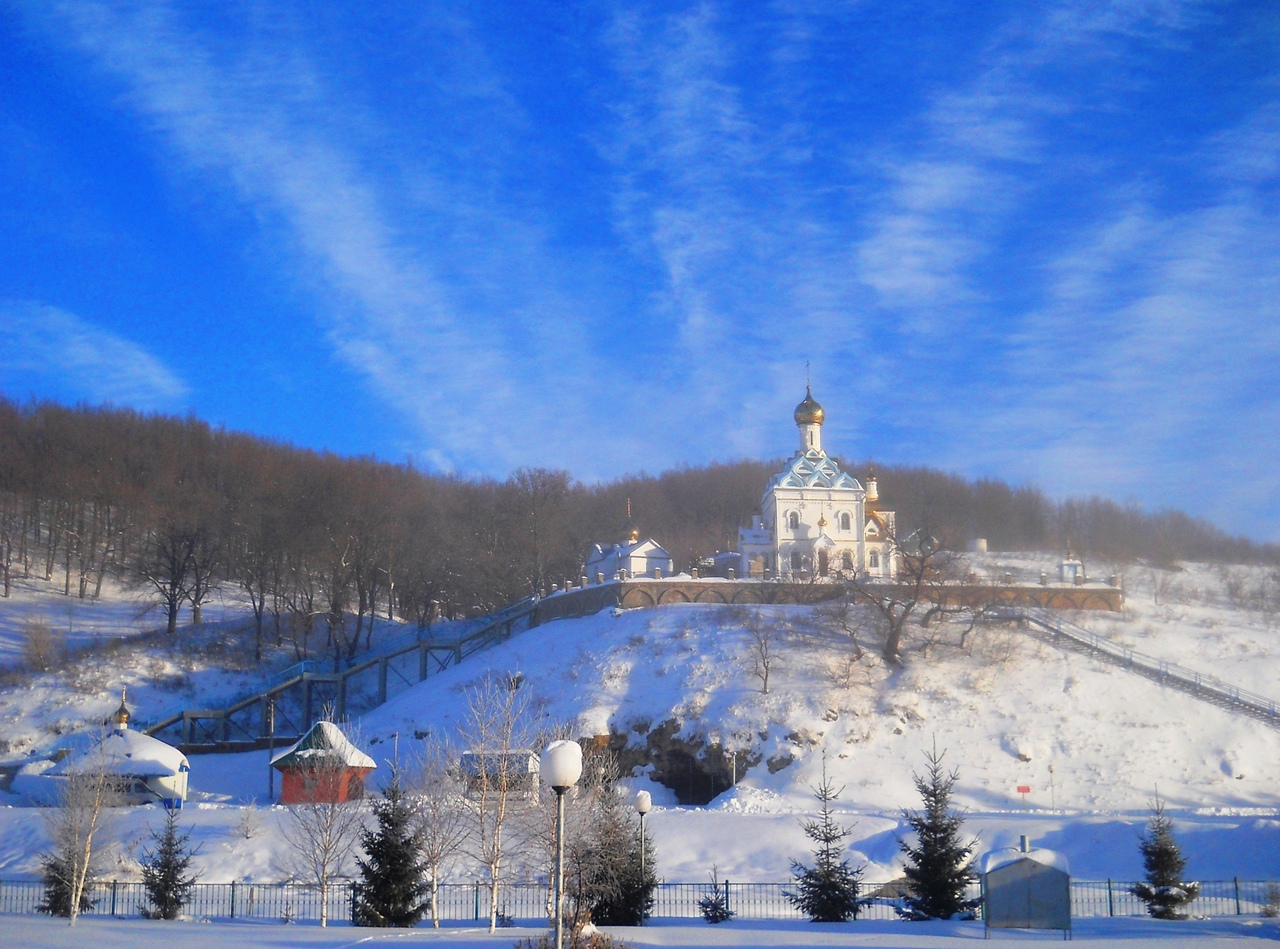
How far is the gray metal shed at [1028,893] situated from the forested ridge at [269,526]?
128ft

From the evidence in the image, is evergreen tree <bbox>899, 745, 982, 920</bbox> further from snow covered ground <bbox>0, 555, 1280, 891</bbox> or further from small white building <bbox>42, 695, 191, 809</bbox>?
small white building <bbox>42, 695, 191, 809</bbox>

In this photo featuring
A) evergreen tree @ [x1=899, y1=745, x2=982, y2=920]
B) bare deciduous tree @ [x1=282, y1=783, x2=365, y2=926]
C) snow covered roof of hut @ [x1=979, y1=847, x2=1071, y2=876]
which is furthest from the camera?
bare deciduous tree @ [x1=282, y1=783, x2=365, y2=926]

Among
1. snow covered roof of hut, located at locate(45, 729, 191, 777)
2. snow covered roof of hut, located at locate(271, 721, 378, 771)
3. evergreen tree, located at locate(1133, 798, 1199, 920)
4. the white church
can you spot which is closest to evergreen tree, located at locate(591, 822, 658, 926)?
evergreen tree, located at locate(1133, 798, 1199, 920)

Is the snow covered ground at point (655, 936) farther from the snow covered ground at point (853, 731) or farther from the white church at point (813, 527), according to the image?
the white church at point (813, 527)

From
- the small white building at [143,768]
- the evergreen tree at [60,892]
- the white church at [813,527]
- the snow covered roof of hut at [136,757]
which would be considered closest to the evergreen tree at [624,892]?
the evergreen tree at [60,892]

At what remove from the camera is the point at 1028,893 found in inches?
670

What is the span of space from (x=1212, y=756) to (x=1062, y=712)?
476 centimetres

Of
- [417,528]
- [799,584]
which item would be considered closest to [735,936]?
[799,584]

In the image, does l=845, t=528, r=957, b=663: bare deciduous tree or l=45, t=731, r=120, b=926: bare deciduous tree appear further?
l=845, t=528, r=957, b=663: bare deciduous tree

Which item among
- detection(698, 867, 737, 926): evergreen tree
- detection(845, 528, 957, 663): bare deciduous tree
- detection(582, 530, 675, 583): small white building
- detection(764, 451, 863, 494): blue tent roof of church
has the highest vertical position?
detection(764, 451, 863, 494): blue tent roof of church

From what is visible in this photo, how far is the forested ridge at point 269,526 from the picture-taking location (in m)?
61.6

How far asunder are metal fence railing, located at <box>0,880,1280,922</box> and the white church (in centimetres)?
3276

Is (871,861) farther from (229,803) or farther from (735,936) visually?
(229,803)

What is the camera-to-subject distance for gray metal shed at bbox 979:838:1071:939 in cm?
1683
